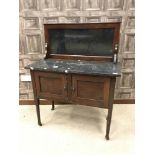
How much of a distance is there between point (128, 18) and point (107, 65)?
0.75 m

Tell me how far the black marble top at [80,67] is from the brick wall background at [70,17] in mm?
478

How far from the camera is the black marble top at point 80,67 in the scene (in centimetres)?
149

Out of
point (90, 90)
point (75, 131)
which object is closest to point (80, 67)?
point (90, 90)

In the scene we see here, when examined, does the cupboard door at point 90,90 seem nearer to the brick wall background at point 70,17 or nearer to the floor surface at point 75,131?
the floor surface at point 75,131

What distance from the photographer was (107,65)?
169cm

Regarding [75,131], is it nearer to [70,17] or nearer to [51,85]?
[51,85]

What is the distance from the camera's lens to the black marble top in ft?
4.89

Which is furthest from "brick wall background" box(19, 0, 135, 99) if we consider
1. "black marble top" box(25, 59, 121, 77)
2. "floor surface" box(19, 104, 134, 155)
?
"floor surface" box(19, 104, 134, 155)

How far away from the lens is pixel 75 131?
Answer: 1.85 meters

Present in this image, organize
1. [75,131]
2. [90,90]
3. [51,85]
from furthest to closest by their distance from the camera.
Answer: [75,131], [51,85], [90,90]

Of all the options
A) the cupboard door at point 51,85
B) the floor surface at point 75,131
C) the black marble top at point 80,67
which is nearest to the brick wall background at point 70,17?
the black marble top at point 80,67

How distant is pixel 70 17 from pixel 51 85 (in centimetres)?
93
